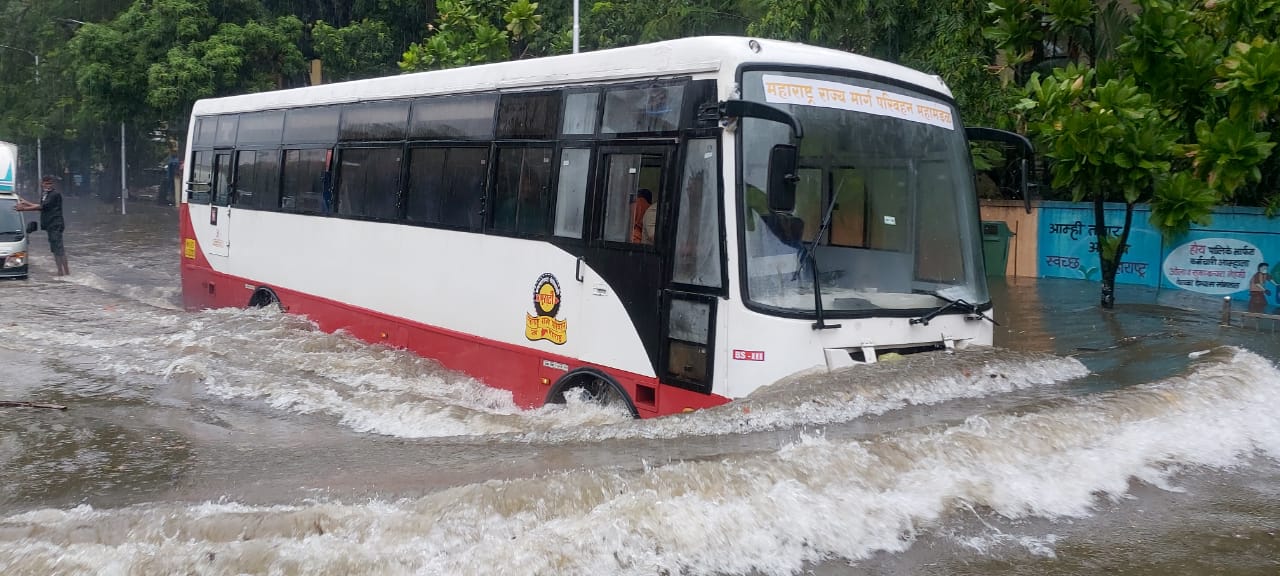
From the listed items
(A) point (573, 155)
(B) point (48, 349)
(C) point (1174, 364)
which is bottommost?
(B) point (48, 349)

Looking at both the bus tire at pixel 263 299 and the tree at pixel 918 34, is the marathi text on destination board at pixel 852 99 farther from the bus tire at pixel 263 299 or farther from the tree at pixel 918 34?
the bus tire at pixel 263 299

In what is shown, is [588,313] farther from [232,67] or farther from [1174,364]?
[232,67]

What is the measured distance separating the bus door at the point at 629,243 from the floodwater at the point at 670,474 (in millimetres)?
642

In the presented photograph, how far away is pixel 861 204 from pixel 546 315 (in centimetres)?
239

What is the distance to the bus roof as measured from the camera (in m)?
6.39

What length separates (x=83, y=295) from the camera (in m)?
15.7

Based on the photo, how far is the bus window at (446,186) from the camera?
844 cm

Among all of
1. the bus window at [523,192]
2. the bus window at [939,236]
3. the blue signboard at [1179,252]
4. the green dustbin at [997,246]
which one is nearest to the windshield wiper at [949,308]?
the bus window at [939,236]

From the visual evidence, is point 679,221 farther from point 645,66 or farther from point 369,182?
point 369,182

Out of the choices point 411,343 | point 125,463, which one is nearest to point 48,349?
point 411,343

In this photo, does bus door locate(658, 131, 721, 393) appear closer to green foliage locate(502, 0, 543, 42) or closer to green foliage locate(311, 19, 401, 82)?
green foliage locate(502, 0, 543, 42)

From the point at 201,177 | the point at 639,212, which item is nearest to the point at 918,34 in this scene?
the point at 201,177

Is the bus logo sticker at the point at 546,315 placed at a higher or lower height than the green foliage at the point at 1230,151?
lower

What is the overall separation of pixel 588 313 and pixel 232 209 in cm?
751
